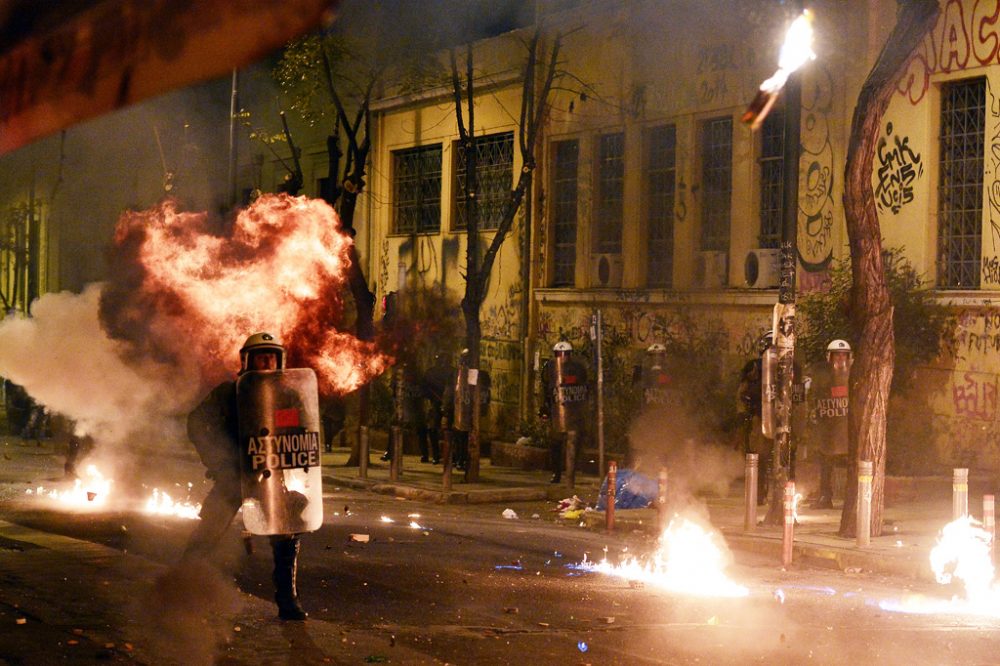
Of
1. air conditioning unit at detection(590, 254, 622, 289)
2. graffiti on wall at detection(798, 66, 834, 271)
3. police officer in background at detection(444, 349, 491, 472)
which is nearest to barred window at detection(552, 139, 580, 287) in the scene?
air conditioning unit at detection(590, 254, 622, 289)

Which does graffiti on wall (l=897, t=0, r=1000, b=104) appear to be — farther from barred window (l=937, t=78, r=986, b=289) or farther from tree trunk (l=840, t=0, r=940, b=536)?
tree trunk (l=840, t=0, r=940, b=536)

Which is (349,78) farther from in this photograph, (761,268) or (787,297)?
(787,297)

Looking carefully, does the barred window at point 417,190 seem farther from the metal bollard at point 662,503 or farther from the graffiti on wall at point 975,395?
the metal bollard at point 662,503

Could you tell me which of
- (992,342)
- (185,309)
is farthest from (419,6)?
(992,342)

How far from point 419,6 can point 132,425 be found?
9.01 m

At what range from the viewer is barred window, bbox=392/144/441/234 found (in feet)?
88.4

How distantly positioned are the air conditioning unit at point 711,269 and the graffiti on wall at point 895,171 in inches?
126

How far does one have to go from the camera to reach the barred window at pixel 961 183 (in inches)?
640

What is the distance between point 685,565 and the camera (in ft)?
37.0

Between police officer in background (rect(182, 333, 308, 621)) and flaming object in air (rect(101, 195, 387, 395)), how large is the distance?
216 inches

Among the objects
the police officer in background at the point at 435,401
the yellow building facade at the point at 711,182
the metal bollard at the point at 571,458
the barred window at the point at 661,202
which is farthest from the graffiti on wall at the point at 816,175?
the police officer in background at the point at 435,401

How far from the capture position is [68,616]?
816cm

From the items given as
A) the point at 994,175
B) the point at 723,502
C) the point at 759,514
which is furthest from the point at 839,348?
the point at 994,175

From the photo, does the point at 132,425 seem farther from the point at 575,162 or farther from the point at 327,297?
the point at 575,162
